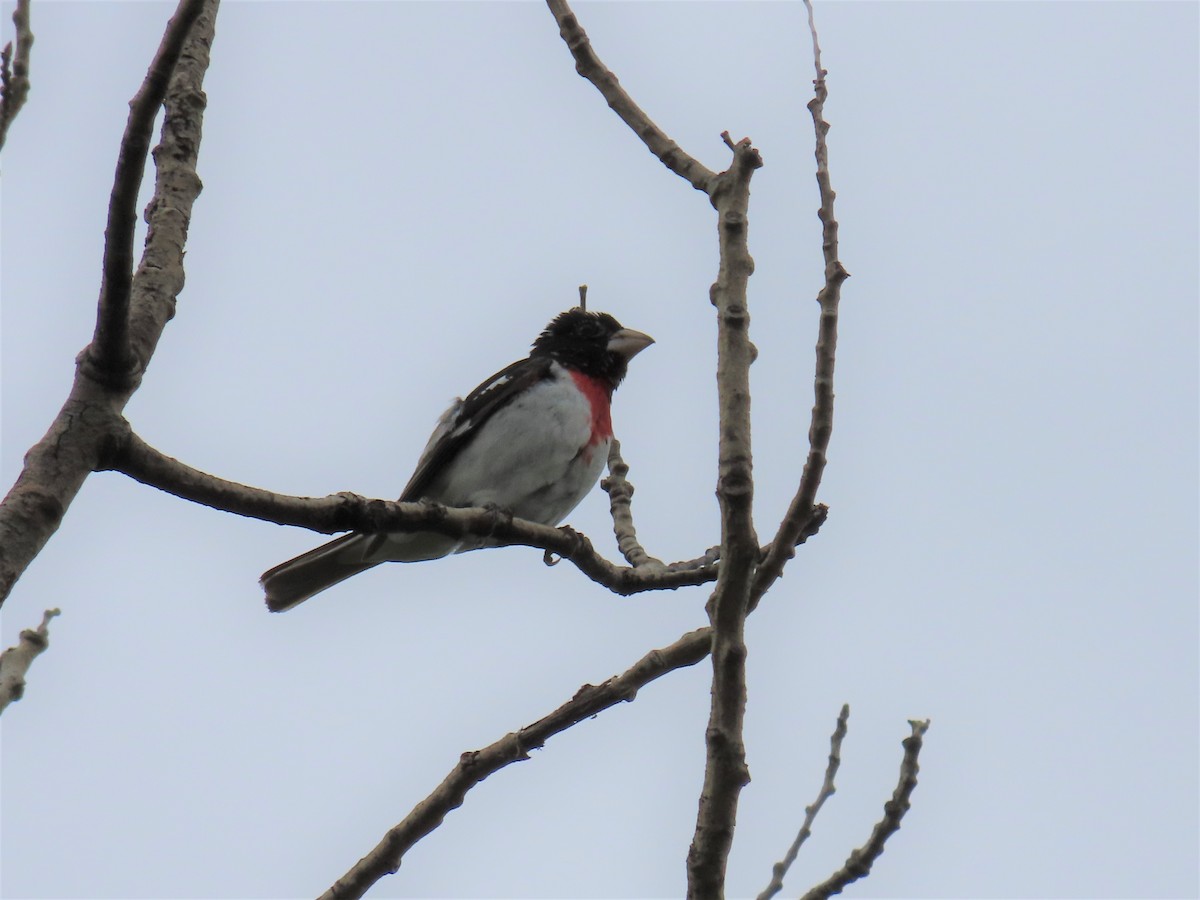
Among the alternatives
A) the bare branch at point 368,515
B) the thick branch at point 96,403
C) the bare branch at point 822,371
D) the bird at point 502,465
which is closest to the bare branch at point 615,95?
the bare branch at point 822,371

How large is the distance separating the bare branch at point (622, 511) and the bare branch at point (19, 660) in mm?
2219

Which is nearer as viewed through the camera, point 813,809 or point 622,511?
point 813,809

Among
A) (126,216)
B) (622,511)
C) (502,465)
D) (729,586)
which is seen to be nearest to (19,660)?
(126,216)

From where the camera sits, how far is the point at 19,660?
321cm

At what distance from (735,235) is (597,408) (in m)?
4.60

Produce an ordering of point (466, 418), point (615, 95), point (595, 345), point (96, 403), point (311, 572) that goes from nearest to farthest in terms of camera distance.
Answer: point (96, 403) < point (615, 95) < point (311, 572) < point (466, 418) < point (595, 345)

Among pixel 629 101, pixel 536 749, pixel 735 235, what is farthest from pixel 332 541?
pixel 735 235

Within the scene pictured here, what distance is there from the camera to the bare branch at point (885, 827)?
288 cm

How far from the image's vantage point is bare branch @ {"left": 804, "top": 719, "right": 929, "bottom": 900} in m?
2.88

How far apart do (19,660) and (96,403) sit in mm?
819

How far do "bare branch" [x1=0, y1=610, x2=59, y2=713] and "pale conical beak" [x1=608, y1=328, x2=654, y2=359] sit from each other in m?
4.86

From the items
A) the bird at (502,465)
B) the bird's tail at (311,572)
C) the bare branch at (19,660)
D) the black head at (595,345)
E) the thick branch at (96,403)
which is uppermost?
the black head at (595,345)

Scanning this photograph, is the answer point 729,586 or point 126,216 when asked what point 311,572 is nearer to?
point 126,216

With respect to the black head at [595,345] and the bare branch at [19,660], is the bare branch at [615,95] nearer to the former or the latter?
the bare branch at [19,660]
